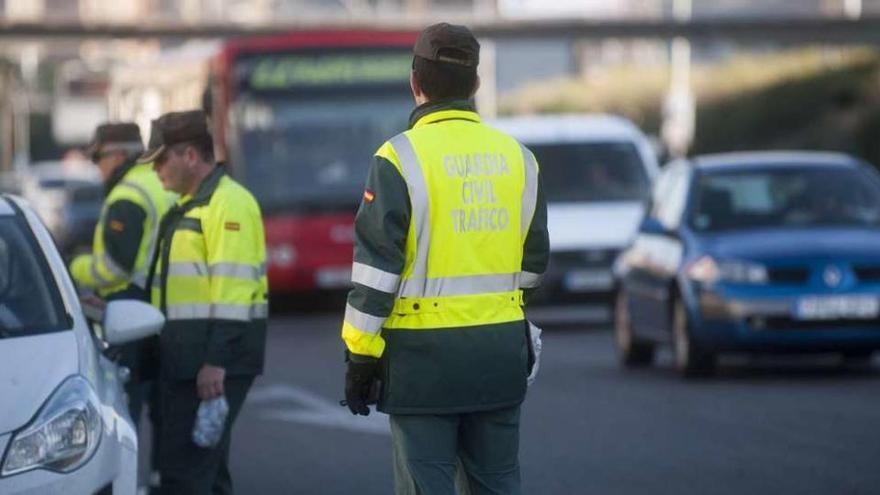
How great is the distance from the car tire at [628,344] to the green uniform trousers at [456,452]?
11.2 metres

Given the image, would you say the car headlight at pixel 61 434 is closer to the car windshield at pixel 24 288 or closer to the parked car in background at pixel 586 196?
the car windshield at pixel 24 288

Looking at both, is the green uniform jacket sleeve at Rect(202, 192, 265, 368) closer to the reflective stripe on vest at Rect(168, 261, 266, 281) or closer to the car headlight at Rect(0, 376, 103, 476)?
the reflective stripe on vest at Rect(168, 261, 266, 281)

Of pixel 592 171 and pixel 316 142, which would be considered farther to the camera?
pixel 316 142

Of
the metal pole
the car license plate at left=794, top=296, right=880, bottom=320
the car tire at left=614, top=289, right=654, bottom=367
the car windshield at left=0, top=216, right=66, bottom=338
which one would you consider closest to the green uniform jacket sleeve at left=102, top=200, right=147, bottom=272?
the car windshield at left=0, top=216, right=66, bottom=338

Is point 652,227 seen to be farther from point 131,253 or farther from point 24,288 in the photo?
point 24,288

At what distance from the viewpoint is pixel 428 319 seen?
633 centimetres

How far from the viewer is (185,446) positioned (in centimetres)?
827

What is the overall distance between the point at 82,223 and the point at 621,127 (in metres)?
19.0

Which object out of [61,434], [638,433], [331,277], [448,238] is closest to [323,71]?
[331,277]

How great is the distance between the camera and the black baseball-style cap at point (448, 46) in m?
6.35

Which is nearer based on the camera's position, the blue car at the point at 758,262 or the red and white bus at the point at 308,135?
the blue car at the point at 758,262

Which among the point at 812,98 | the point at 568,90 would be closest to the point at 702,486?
the point at 812,98

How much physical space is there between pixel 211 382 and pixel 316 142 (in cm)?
1815

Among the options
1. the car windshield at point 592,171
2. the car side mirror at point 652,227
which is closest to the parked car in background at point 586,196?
the car windshield at point 592,171
